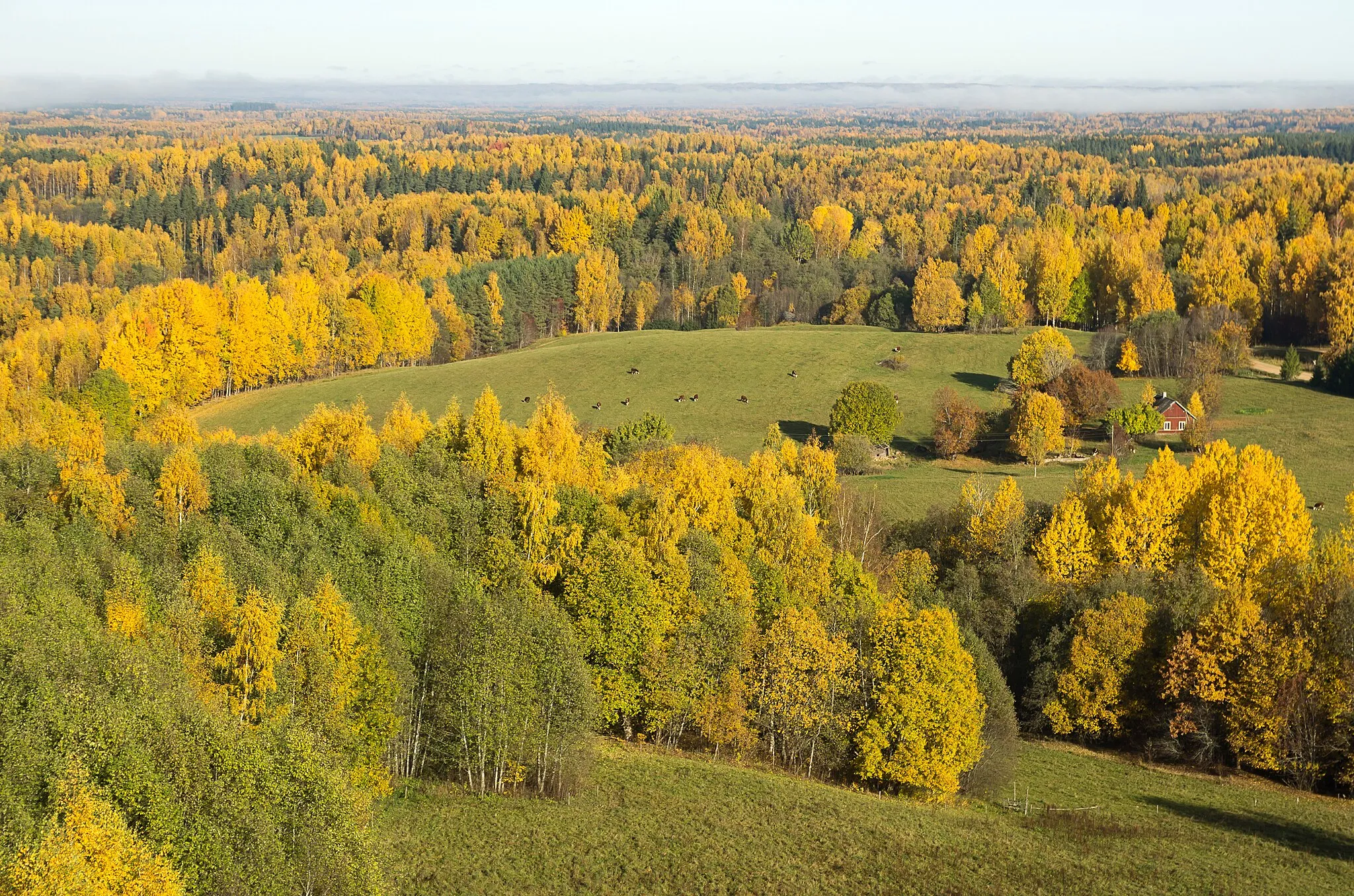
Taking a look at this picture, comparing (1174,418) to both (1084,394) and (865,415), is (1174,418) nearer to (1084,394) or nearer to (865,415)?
(1084,394)

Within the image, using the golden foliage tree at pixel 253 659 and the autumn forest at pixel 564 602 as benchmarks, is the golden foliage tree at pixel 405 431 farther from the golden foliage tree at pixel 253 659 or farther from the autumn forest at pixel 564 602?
the golden foliage tree at pixel 253 659

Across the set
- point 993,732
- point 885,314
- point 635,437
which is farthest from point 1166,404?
point 993,732

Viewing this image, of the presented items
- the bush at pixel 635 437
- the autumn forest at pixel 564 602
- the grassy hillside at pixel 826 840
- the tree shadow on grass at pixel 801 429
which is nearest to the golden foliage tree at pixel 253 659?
the autumn forest at pixel 564 602

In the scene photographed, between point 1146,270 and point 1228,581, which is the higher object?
point 1146,270

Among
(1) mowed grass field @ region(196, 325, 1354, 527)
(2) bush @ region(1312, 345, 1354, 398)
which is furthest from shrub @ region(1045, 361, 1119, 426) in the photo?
(2) bush @ region(1312, 345, 1354, 398)

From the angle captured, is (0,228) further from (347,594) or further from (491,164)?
(347,594)

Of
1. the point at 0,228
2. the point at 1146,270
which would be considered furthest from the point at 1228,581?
the point at 0,228
